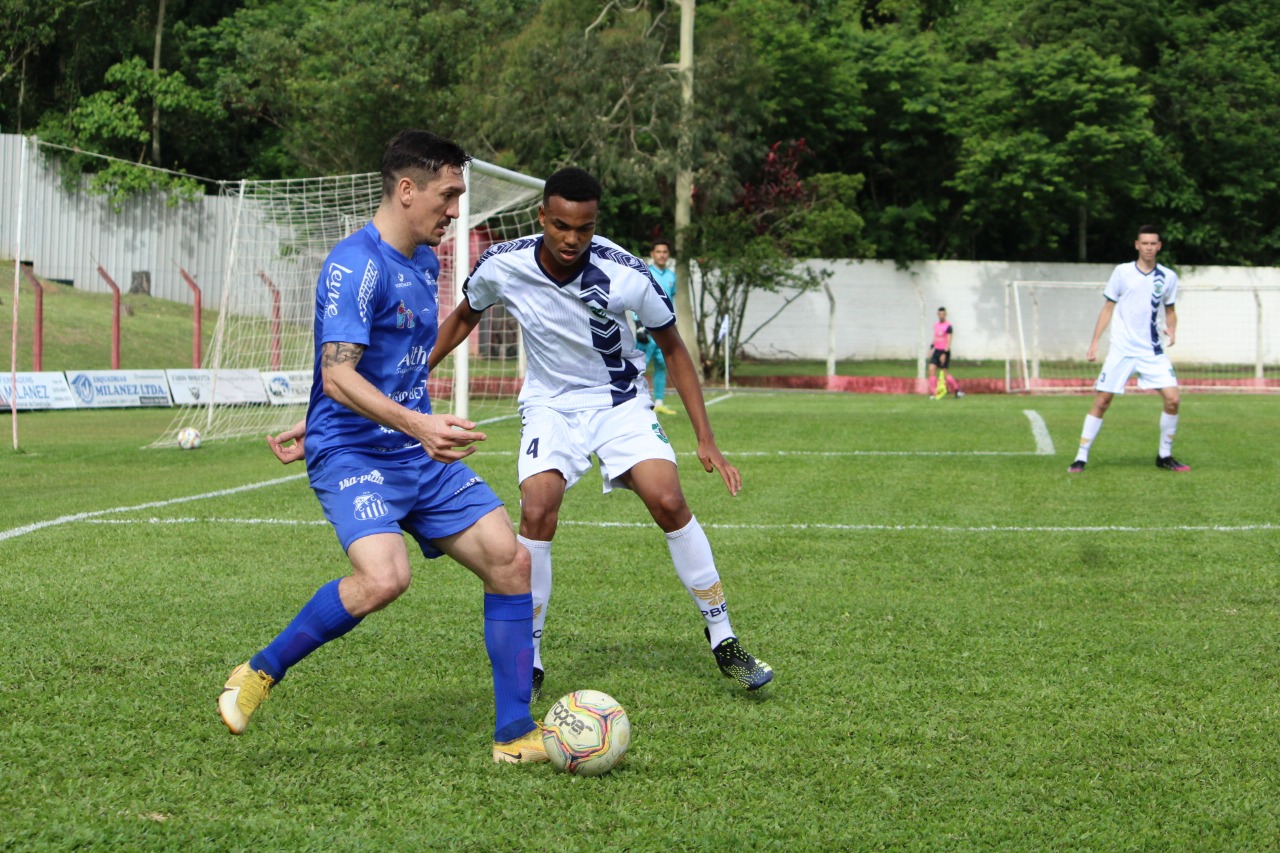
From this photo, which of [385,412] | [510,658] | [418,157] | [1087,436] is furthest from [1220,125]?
[385,412]

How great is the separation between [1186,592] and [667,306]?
3.39 m

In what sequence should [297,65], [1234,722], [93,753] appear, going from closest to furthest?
[93,753] < [1234,722] < [297,65]

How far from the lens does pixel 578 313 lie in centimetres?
542

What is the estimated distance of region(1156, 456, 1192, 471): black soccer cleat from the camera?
12445 mm

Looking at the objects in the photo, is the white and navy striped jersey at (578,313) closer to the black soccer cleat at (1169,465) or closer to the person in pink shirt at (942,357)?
the black soccer cleat at (1169,465)

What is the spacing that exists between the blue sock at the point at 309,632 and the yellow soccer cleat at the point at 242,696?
0.03 m

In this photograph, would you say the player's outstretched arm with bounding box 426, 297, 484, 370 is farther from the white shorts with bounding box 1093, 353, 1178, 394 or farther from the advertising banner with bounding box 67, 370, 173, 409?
the advertising banner with bounding box 67, 370, 173, 409

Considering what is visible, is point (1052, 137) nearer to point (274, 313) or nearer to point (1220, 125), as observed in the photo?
point (1220, 125)

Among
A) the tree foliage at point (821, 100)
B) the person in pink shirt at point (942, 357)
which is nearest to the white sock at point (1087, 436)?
the person in pink shirt at point (942, 357)

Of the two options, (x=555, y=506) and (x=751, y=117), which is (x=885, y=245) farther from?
(x=555, y=506)

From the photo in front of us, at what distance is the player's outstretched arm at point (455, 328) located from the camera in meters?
5.39

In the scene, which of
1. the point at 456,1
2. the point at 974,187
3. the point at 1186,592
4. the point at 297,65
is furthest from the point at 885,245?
the point at 1186,592

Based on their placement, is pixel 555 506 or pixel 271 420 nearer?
pixel 555 506

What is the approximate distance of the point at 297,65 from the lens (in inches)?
1382
